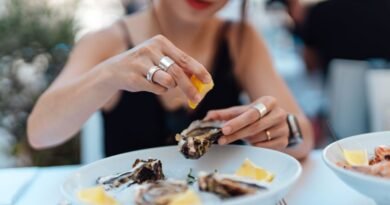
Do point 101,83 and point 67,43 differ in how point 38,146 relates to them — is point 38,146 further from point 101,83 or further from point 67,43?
point 67,43

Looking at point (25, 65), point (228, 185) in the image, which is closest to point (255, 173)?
point (228, 185)

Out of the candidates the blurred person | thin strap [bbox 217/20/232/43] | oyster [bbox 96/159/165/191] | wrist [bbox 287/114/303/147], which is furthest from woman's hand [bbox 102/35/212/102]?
the blurred person

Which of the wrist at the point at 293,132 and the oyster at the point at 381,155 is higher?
the oyster at the point at 381,155

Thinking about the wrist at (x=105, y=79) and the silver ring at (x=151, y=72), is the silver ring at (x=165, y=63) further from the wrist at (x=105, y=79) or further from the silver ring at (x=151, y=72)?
the wrist at (x=105, y=79)

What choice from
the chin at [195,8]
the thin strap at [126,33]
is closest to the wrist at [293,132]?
the chin at [195,8]

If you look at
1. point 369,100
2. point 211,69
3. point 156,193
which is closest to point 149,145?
point 211,69

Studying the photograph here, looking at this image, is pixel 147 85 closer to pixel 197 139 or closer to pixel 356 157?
pixel 197 139
